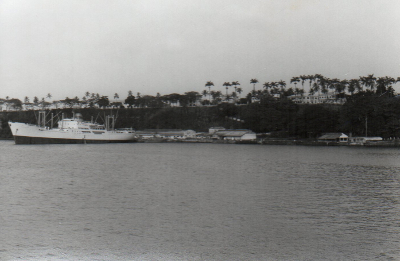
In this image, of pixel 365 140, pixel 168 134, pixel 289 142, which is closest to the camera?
pixel 365 140

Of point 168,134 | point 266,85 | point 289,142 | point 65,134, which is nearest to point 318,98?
point 266,85

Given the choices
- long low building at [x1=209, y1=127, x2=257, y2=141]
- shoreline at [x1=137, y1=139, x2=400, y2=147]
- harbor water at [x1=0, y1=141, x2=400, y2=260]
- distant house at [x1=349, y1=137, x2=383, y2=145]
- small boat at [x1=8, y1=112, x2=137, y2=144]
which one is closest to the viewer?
harbor water at [x1=0, y1=141, x2=400, y2=260]

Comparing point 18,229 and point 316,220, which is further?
point 316,220

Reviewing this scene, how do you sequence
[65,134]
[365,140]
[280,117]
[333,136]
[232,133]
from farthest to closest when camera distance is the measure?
[232,133] → [280,117] → [65,134] → [333,136] → [365,140]

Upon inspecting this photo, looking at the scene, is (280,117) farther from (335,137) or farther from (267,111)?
(335,137)

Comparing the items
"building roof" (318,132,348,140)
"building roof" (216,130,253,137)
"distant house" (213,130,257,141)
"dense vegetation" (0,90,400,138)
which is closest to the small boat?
"building roof" (216,130,253,137)

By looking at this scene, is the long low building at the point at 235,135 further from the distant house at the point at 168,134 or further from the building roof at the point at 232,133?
the distant house at the point at 168,134

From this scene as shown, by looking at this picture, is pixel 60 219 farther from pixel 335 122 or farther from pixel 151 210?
pixel 335 122

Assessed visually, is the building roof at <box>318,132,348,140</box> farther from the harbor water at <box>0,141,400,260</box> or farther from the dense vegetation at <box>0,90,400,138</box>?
the harbor water at <box>0,141,400,260</box>

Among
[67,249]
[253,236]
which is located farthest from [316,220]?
[67,249]
